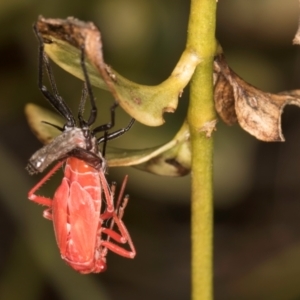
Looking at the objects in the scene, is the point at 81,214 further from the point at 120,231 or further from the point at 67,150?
the point at 67,150

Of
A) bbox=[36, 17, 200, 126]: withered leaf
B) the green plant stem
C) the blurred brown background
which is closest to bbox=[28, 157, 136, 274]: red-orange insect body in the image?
the green plant stem

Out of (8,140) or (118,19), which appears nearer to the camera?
(118,19)

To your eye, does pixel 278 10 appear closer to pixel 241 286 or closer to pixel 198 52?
pixel 241 286

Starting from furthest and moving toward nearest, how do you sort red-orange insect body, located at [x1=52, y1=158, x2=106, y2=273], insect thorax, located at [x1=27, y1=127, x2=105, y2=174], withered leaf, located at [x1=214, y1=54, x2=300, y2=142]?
red-orange insect body, located at [x1=52, y1=158, x2=106, y2=273], insect thorax, located at [x1=27, y1=127, x2=105, y2=174], withered leaf, located at [x1=214, y1=54, x2=300, y2=142]

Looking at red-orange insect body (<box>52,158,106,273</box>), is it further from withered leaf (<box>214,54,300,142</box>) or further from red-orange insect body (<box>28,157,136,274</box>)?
withered leaf (<box>214,54,300,142</box>)

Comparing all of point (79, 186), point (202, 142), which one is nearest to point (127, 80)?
point (202, 142)

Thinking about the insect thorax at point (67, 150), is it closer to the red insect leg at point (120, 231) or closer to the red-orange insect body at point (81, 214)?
the red-orange insect body at point (81, 214)

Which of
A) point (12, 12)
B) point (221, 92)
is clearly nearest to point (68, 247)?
point (221, 92)
